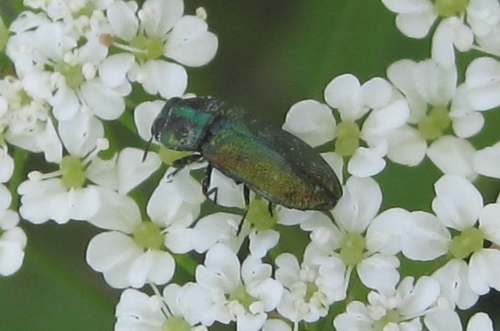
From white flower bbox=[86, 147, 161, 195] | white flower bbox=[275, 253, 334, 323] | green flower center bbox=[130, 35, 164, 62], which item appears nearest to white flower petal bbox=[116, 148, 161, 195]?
white flower bbox=[86, 147, 161, 195]

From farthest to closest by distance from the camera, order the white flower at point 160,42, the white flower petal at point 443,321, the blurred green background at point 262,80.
Result: the blurred green background at point 262,80 → the white flower at point 160,42 → the white flower petal at point 443,321

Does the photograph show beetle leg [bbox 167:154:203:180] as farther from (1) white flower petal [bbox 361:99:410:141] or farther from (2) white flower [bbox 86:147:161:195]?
(1) white flower petal [bbox 361:99:410:141]

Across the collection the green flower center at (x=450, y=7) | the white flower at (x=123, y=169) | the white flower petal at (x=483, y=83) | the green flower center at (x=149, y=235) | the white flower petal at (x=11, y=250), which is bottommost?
the white flower petal at (x=11, y=250)

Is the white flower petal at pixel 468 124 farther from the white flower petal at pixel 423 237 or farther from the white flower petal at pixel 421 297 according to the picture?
the white flower petal at pixel 421 297

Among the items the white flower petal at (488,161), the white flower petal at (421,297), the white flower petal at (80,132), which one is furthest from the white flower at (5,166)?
the white flower petal at (488,161)

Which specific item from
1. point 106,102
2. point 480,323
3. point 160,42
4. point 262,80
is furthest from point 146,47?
point 480,323

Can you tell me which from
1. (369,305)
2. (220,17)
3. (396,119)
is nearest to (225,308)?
(369,305)

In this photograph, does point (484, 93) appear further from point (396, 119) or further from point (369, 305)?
point (369, 305)

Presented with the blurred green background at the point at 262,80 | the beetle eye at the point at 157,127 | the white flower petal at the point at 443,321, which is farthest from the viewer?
the blurred green background at the point at 262,80
